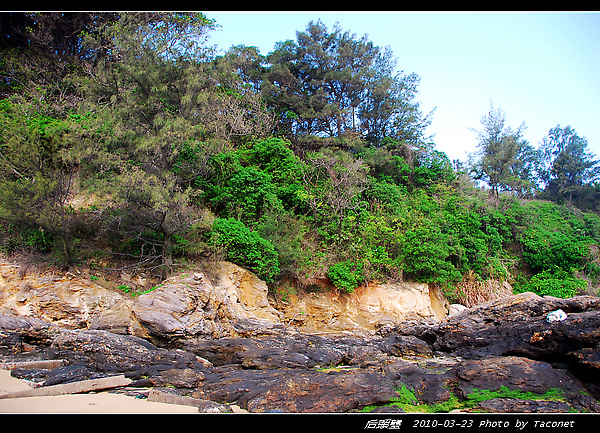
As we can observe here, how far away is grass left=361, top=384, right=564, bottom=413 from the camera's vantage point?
19.9 feet

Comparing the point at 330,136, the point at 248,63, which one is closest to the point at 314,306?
the point at 330,136

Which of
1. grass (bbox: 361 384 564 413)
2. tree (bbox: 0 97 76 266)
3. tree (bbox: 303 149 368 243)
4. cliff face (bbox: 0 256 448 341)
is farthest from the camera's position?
tree (bbox: 303 149 368 243)

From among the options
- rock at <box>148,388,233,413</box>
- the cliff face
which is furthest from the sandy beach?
the cliff face

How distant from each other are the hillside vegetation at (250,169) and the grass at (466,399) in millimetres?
7968

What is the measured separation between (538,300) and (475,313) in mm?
1958

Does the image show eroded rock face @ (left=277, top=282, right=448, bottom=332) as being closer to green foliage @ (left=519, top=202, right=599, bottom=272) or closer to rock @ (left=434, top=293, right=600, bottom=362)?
rock @ (left=434, top=293, right=600, bottom=362)

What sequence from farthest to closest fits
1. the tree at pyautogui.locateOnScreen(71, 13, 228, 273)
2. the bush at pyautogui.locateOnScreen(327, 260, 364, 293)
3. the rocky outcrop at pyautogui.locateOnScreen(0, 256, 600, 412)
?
the bush at pyautogui.locateOnScreen(327, 260, 364, 293) → the tree at pyautogui.locateOnScreen(71, 13, 228, 273) → the rocky outcrop at pyautogui.locateOnScreen(0, 256, 600, 412)

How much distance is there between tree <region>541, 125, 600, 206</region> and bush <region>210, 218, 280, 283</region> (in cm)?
2915

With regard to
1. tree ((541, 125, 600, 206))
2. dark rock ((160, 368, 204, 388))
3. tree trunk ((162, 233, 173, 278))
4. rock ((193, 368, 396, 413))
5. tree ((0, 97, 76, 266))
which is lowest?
dark rock ((160, 368, 204, 388))

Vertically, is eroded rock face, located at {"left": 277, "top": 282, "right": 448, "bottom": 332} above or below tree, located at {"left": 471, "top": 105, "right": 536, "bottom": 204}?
below

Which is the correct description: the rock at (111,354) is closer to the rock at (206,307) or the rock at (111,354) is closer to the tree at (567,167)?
the rock at (206,307)

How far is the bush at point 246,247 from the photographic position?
1288 cm

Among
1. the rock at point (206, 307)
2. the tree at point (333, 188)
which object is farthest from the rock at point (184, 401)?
the tree at point (333, 188)

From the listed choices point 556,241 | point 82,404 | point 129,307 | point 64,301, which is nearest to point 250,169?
point 129,307
